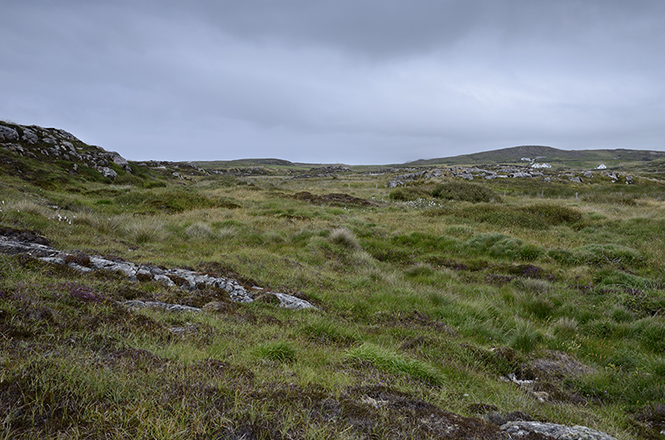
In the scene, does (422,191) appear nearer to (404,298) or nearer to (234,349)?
(404,298)

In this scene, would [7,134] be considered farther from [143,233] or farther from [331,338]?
[331,338]

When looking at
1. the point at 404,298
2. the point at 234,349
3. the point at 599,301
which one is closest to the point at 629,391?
the point at 404,298

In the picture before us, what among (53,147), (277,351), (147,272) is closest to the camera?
(277,351)

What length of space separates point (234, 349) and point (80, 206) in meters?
18.4

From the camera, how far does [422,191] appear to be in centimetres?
3269

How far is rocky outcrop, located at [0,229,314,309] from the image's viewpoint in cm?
680

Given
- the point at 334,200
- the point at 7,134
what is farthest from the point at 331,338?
the point at 7,134

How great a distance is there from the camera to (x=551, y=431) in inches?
111

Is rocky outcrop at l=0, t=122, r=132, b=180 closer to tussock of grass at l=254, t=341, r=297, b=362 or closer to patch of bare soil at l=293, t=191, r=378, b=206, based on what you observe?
patch of bare soil at l=293, t=191, r=378, b=206

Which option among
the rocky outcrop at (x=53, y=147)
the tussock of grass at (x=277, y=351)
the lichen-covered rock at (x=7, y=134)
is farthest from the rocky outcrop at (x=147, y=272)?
the lichen-covered rock at (x=7, y=134)

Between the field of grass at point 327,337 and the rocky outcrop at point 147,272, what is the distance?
1.35ft

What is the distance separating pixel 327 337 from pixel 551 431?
10.6 ft

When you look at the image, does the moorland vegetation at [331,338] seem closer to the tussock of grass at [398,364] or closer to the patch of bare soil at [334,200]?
the tussock of grass at [398,364]

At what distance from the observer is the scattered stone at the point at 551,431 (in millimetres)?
2744
